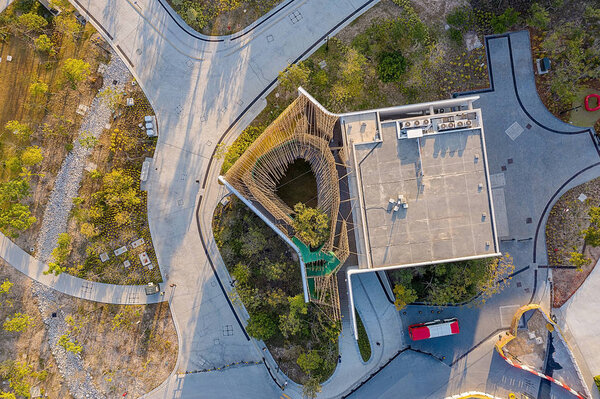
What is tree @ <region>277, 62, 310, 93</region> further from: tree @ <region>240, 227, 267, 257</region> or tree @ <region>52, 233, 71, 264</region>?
tree @ <region>52, 233, 71, 264</region>

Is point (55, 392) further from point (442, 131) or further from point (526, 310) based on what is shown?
point (526, 310)

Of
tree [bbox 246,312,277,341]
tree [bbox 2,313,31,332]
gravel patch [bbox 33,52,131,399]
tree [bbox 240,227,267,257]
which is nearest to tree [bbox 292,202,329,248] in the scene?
tree [bbox 240,227,267,257]

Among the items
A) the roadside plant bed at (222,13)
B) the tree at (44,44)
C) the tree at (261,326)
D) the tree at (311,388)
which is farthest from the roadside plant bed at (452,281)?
the tree at (44,44)

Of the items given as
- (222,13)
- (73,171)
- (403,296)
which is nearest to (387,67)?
(222,13)

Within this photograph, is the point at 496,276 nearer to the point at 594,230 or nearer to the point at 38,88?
the point at 594,230

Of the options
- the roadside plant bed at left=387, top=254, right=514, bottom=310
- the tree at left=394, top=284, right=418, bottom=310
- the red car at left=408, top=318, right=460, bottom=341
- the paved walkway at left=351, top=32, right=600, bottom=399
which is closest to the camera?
the roadside plant bed at left=387, top=254, right=514, bottom=310

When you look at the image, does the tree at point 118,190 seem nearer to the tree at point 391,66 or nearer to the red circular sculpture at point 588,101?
the tree at point 391,66
